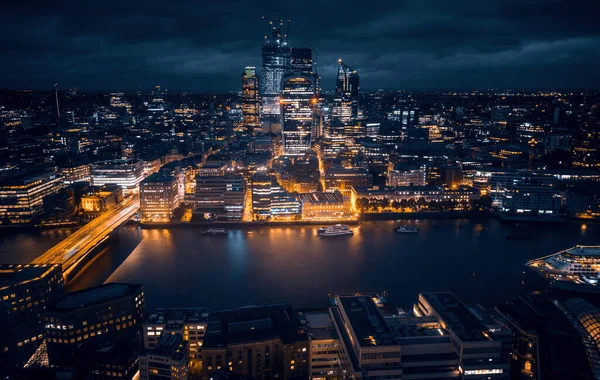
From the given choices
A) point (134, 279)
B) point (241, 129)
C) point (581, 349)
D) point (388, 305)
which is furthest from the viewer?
point (241, 129)

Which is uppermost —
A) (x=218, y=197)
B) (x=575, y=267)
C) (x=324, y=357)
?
(x=218, y=197)

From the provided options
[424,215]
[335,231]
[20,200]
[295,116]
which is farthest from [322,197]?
[295,116]

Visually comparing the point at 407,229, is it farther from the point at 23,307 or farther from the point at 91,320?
the point at 23,307

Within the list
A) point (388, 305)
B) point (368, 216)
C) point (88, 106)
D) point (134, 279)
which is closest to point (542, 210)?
point (368, 216)

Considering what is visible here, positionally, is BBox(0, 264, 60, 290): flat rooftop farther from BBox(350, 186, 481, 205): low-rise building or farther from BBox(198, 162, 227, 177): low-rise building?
BBox(350, 186, 481, 205): low-rise building

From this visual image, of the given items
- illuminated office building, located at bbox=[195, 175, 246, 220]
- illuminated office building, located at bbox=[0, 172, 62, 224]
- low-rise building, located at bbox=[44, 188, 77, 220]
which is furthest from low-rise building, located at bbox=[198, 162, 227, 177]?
illuminated office building, located at bbox=[0, 172, 62, 224]

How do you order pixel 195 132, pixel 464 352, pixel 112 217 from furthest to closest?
pixel 195 132 → pixel 112 217 → pixel 464 352

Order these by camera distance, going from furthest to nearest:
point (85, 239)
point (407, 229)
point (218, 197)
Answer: point (218, 197), point (407, 229), point (85, 239)

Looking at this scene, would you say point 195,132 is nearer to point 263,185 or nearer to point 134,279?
point 263,185
